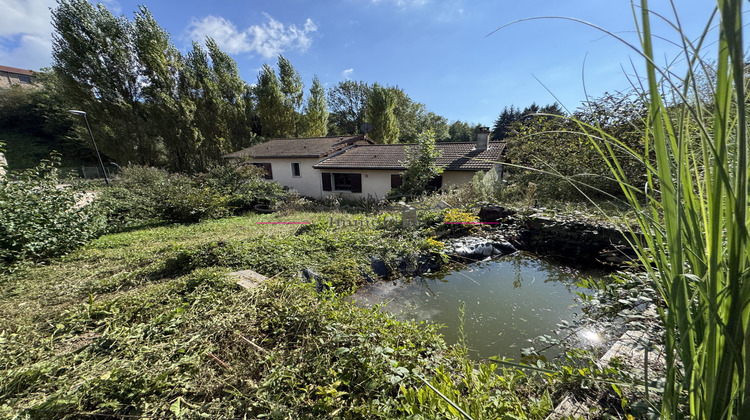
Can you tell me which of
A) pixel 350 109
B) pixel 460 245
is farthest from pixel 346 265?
pixel 350 109

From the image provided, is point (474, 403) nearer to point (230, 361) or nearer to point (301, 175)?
point (230, 361)

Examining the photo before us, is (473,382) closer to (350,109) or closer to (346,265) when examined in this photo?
(346,265)

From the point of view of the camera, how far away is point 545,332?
117 inches

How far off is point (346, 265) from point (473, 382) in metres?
2.84

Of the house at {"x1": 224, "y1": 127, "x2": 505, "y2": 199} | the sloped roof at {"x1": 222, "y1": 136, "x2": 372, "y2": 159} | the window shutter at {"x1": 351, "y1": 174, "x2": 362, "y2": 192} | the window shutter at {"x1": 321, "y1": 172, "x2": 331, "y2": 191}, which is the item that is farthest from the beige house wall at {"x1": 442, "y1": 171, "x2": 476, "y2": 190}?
the sloped roof at {"x1": 222, "y1": 136, "x2": 372, "y2": 159}

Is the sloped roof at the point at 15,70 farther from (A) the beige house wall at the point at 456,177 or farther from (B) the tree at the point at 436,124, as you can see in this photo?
(A) the beige house wall at the point at 456,177

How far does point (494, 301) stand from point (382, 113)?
2400 centimetres

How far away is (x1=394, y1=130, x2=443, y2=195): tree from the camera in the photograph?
446 inches

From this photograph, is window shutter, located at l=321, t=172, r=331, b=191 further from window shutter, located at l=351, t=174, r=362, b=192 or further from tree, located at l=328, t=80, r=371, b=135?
tree, located at l=328, t=80, r=371, b=135

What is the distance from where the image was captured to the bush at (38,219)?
441 centimetres

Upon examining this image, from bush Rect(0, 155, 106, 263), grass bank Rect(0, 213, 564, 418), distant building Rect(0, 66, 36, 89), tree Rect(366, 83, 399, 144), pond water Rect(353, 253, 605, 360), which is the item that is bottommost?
pond water Rect(353, 253, 605, 360)

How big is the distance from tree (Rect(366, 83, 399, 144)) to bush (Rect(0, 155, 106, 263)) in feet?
73.5

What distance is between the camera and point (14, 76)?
42.5 metres

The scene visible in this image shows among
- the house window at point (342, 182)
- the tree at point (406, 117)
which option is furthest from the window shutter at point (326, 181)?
the tree at point (406, 117)
